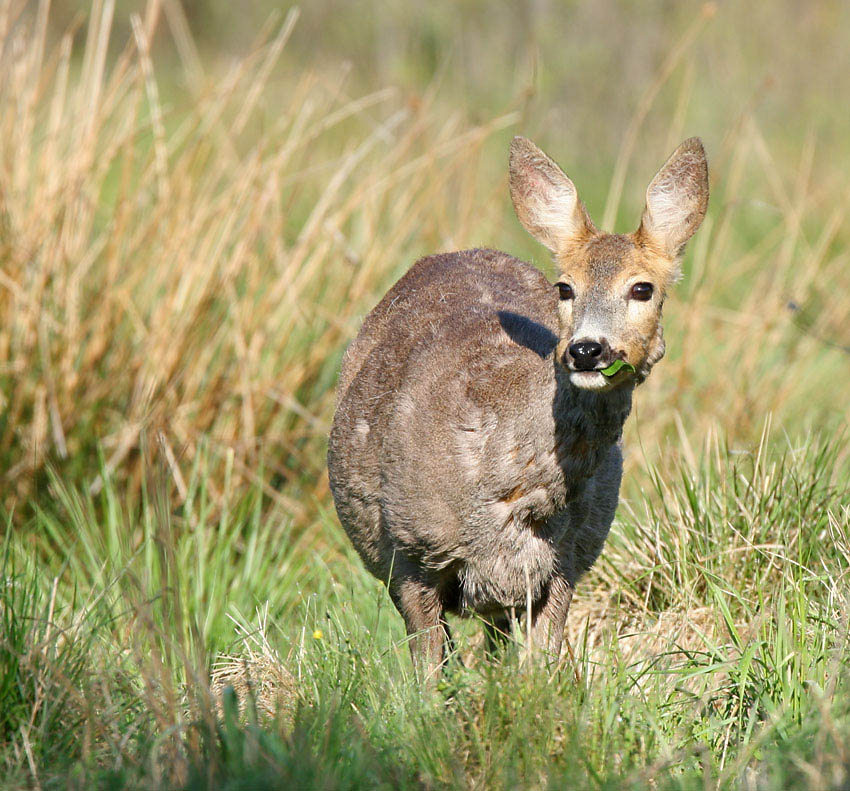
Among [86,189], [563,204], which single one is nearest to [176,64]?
[86,189]

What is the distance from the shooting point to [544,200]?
4.09 metres

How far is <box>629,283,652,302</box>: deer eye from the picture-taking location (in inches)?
141

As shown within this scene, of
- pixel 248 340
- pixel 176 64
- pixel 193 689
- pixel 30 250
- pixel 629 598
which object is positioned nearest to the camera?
pixel 193 689

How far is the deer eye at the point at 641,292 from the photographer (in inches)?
141

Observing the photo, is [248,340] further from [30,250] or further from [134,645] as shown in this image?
[134,645]

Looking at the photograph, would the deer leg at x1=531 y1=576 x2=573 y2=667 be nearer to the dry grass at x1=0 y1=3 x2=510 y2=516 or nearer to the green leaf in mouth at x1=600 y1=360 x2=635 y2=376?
the green leaf in mouth at x1=600 y1=360 x2=635 y2=376

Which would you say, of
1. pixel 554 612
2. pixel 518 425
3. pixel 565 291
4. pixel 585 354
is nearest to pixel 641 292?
pixel 565 291

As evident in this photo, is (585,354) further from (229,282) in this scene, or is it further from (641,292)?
(229,282)

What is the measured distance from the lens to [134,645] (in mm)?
3250

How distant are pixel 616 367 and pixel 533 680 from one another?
0.88 m

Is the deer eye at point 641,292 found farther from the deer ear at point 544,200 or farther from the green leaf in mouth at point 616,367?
the deer ear at point 544,200

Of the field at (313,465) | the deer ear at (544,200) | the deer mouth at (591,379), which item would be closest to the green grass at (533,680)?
the field at (313,465)

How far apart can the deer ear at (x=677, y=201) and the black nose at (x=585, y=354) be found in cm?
62

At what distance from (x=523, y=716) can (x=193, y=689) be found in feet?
2.78
